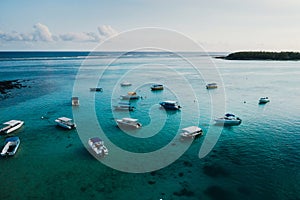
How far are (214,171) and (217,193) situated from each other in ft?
15.8

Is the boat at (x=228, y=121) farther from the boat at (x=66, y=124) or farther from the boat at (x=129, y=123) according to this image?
the boat at (x=66, y=124)

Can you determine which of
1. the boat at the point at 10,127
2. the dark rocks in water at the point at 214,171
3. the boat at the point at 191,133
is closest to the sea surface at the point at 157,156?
the dark rocks in water at the point at 214,171

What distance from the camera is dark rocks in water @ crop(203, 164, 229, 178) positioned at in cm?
2971

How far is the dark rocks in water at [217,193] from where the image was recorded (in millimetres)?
25188

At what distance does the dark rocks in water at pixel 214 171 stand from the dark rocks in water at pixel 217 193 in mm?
2742

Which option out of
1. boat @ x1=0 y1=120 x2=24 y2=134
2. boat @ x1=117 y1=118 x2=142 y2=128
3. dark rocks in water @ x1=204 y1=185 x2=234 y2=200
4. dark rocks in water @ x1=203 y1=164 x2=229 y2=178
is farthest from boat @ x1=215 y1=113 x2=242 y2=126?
boat @ x1=0 y1=120 x2=24 y2=134

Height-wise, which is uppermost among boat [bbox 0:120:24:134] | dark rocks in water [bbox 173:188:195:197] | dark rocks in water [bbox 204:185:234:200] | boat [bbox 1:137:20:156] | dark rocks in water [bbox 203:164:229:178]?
boat [bbox 0:120:24:134]

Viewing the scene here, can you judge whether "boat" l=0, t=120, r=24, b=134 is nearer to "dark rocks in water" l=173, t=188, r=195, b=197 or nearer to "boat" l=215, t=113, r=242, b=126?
"dark rocks in water" l=173, t=188, r=195, b=197

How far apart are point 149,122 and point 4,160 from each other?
2689 centimetres

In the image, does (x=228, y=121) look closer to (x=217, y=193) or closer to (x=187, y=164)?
(x=187, y=164)

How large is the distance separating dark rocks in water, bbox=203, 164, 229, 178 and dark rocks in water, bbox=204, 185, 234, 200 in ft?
9.00

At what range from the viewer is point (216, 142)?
39.8 meters

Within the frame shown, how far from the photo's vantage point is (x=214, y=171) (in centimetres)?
3052

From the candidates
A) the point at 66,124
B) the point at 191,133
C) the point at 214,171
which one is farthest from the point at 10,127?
the point at 214,171
